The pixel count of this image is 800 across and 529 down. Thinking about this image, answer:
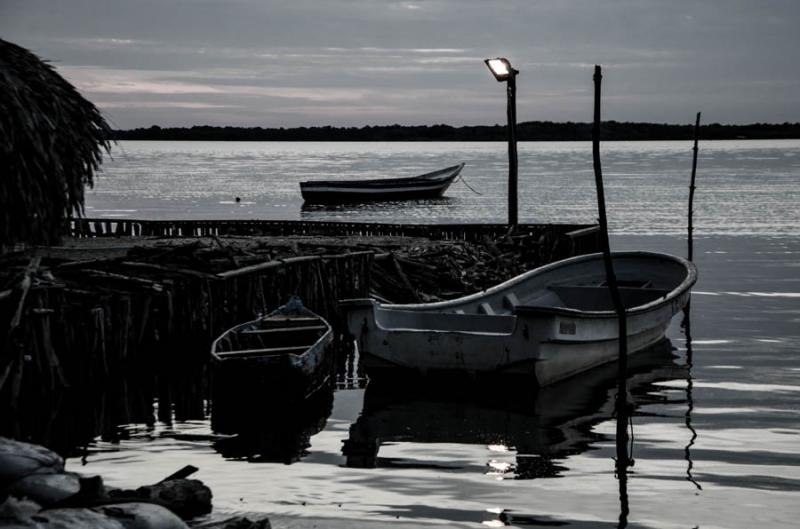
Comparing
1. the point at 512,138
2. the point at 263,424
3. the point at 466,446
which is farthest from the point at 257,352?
the point at 512,138

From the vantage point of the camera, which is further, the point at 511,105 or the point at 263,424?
the point at 511,105

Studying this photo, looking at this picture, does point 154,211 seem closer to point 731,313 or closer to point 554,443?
point 731,313

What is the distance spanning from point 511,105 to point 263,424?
15.7m

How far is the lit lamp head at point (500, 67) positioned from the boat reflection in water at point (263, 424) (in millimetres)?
12325

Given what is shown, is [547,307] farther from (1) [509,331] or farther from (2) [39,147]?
(2) [39,147]

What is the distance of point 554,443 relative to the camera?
549 inches

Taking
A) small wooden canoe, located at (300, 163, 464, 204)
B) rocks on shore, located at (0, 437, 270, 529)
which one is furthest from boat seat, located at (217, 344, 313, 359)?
small wooden canoe, located at (300, 163, 464, 204)

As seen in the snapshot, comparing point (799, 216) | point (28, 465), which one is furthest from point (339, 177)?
point (28, 465)

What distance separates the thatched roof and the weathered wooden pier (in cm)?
108

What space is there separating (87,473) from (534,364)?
6608 mm

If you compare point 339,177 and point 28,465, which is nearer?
point 28,465

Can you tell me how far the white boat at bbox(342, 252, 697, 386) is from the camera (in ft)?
52.4

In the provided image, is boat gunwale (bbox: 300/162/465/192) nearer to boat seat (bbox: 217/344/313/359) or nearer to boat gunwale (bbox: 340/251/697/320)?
boat gunwale (bbox: 340/251/697/320)

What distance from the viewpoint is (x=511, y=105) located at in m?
28.4
